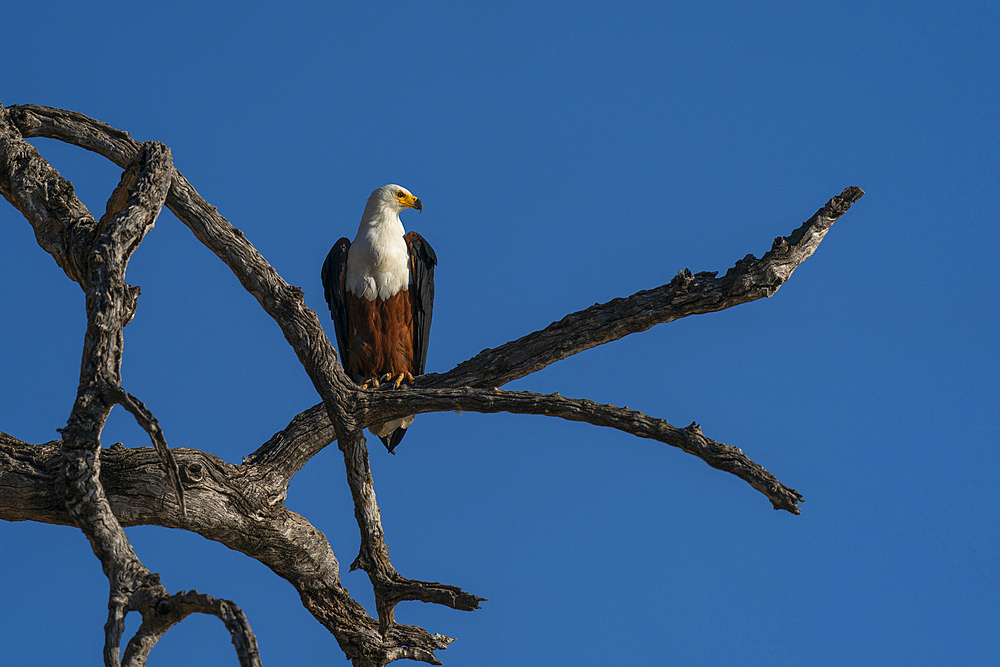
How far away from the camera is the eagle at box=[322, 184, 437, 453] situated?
6.49 metres

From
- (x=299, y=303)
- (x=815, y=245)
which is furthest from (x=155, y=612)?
(x=815, y=245)

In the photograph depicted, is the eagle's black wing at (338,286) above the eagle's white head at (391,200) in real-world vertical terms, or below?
below

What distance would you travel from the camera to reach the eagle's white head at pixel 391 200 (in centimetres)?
673

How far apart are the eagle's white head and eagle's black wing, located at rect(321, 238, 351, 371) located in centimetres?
33

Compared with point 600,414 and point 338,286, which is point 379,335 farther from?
point 600,414

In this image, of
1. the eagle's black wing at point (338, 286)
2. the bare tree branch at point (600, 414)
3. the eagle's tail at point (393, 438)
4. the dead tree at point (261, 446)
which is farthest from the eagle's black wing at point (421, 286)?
the bare tree branch at point (600, 414)

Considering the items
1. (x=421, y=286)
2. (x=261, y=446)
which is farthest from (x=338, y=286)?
(x=261, y=446)

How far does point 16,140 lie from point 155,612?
111 inches

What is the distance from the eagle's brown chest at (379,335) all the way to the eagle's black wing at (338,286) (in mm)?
45

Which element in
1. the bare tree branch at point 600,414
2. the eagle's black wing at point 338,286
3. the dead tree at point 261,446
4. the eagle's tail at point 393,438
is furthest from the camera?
the eagle's black wing at point 338,286

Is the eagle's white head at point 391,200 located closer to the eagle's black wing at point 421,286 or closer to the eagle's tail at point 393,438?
the eagle's black wing at point 421,286

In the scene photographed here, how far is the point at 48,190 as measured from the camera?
4797 mm

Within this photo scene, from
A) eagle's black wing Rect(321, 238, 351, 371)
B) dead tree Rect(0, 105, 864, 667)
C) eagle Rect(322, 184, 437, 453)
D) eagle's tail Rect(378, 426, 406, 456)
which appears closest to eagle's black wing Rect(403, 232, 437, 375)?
eagle Rect(322, 184, 437, 453)

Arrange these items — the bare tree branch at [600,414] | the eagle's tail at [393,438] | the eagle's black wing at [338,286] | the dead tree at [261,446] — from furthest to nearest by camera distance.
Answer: the eagle's black wing at [338,286] < the eagle's tail at [393,438] < the bare tree branch at [600,414] < the dead tree at [261,446]
